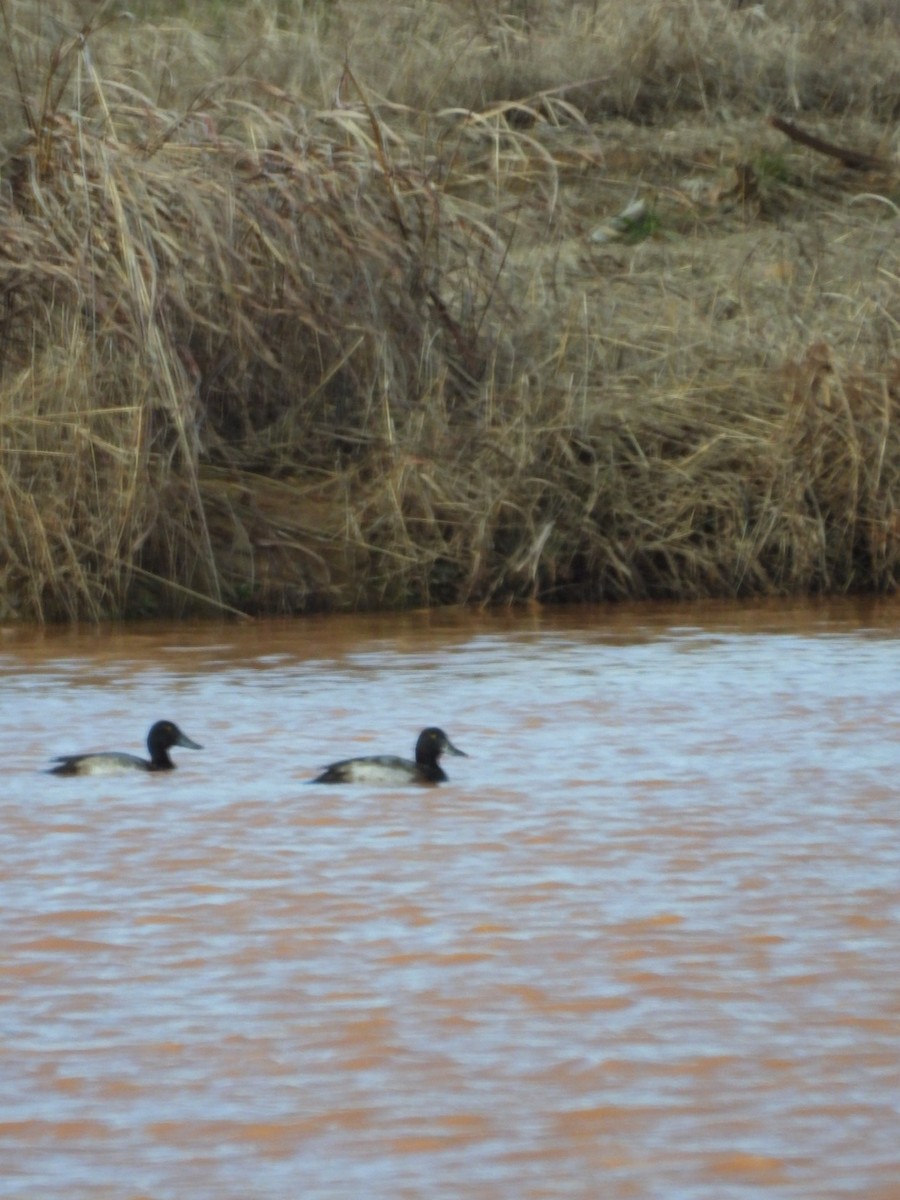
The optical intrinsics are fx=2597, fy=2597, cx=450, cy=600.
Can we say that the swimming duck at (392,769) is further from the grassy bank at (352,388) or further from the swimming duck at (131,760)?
the grassy bank at (352,388)

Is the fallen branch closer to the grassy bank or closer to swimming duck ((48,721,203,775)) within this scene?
the grassy bank

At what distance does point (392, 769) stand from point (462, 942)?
1754 millimetres

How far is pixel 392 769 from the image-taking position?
6.84 m

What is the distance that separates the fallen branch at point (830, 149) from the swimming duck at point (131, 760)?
1116 centimetres

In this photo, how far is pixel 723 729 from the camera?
7.79m

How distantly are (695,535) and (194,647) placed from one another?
2.59 metres

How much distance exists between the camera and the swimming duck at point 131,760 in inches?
276

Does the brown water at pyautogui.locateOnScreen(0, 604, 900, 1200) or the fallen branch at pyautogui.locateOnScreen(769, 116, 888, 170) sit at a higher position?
the fallen branch at pyautogui.locateOnScreen(769, 116, 888, 170)

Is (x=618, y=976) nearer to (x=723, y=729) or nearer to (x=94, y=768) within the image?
(x=94, y=768)

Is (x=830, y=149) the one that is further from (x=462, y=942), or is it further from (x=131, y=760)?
(x=462, y=942)

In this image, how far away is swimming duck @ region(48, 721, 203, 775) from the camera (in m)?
7.01

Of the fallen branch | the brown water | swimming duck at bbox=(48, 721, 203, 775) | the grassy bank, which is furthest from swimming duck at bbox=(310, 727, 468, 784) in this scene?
the fallen branch

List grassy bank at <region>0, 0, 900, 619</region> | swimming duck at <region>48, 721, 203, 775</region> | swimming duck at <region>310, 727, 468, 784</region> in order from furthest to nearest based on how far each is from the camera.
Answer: grassy bank at <region>0, 0, 900, 619</region> → swimming duck at <region>48, 721, 203, 775</region> → swimming duck at <region>310, 727, 468, 784</region>

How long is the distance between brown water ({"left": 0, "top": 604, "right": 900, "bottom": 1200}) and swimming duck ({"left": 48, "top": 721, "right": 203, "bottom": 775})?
7 centimetres
